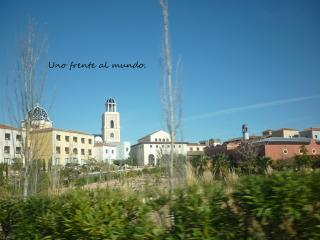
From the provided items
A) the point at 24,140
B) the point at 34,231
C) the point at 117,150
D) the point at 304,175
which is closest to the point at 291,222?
the point at 304,175

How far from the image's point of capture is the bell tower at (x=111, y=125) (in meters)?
106

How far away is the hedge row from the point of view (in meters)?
3.33

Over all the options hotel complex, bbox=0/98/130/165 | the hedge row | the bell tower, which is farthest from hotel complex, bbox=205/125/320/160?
the bell tower

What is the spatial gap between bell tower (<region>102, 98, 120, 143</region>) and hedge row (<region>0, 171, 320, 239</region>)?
101639 millimetres

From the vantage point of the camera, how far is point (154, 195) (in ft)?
14.4

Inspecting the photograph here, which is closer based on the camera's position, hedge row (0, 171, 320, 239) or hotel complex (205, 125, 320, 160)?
hedge row (0, 171, 320, 239)

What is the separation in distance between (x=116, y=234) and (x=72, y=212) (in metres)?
0.69

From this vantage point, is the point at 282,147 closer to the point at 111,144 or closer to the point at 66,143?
the point at 66,143

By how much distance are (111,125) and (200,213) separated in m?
105

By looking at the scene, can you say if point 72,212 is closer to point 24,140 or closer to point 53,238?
point 53,238

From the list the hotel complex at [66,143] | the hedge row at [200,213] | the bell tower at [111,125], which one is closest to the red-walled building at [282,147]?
the hotel complex at [66,143]

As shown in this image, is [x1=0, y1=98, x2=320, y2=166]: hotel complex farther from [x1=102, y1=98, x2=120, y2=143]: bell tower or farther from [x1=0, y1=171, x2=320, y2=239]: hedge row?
[x1=0, y1=171, x2=320, y2=239]: hedge row

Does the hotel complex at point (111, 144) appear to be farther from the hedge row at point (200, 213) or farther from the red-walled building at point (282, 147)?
the hedge row at point (200, 213)

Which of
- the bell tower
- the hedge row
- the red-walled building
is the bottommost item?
the hedge row
